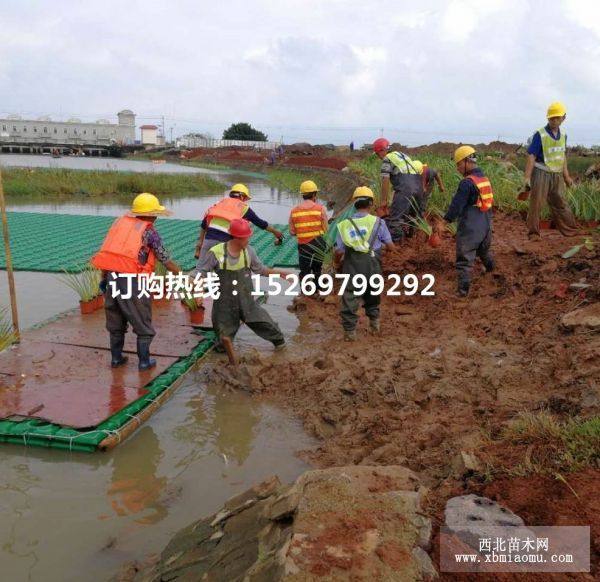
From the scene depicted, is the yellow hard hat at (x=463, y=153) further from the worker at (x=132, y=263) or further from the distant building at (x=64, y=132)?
the distant building at (x=64, y=132)

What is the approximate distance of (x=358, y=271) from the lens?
18.1ft

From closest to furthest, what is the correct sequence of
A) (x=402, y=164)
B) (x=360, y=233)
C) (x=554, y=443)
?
(x=554, y=443) → (x=360, y=233) → (x=402, y=164)

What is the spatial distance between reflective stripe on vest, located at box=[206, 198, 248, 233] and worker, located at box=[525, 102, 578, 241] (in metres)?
3.36

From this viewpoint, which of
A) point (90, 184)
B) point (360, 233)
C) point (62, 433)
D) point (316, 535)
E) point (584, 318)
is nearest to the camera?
point (316, 535)

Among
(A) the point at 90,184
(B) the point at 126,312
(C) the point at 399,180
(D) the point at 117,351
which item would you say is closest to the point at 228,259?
(B) the point at 126,312

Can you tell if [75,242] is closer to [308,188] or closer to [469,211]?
[308,188]

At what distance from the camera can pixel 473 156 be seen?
6.02 m

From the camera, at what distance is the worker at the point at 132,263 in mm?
4539

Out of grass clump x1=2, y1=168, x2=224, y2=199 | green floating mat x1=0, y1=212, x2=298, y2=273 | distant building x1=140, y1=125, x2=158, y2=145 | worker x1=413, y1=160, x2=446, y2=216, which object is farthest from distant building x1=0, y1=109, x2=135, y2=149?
worker x1=413, y1=160, x2=446, y2=216

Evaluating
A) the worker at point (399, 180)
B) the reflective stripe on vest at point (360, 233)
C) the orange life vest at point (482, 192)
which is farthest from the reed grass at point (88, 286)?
the orange life vest at point (482, 192)

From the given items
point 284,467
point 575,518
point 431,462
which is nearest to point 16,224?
point 284,467

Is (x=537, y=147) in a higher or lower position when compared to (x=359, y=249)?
higher

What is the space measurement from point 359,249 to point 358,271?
0.72ft

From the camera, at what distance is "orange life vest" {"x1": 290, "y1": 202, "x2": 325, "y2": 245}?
701cm
